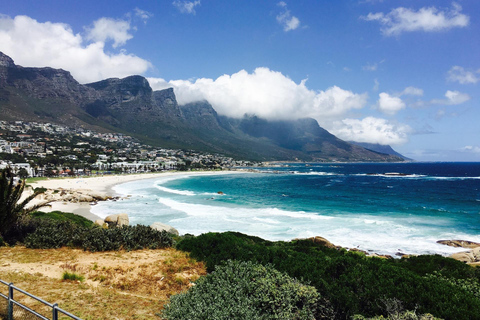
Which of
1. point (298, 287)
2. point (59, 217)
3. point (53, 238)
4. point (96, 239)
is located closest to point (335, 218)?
point (96, 239)

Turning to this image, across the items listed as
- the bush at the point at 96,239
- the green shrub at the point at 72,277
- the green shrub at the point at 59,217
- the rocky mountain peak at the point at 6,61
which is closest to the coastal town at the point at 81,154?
the rocky mountain peak at the point at 6,61

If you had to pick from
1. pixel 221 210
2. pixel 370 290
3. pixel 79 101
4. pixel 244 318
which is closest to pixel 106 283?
pixel 244 318

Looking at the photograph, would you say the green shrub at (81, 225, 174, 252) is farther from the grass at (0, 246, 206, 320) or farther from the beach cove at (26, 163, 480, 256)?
the beach cove at (26, 163, 480, 256)

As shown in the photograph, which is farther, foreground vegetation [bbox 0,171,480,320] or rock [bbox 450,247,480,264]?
rock [bbox 450,247,480,264]

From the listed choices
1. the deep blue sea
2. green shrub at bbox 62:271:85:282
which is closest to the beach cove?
the deep blue sea

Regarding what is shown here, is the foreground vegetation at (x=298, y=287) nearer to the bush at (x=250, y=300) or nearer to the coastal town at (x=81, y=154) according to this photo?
the bush at (x=250, y=300)

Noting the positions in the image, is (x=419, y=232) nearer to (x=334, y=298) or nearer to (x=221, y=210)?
(x=221, y=210)

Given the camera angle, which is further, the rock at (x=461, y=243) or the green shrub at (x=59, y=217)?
the rock at (x=461, y=243)
